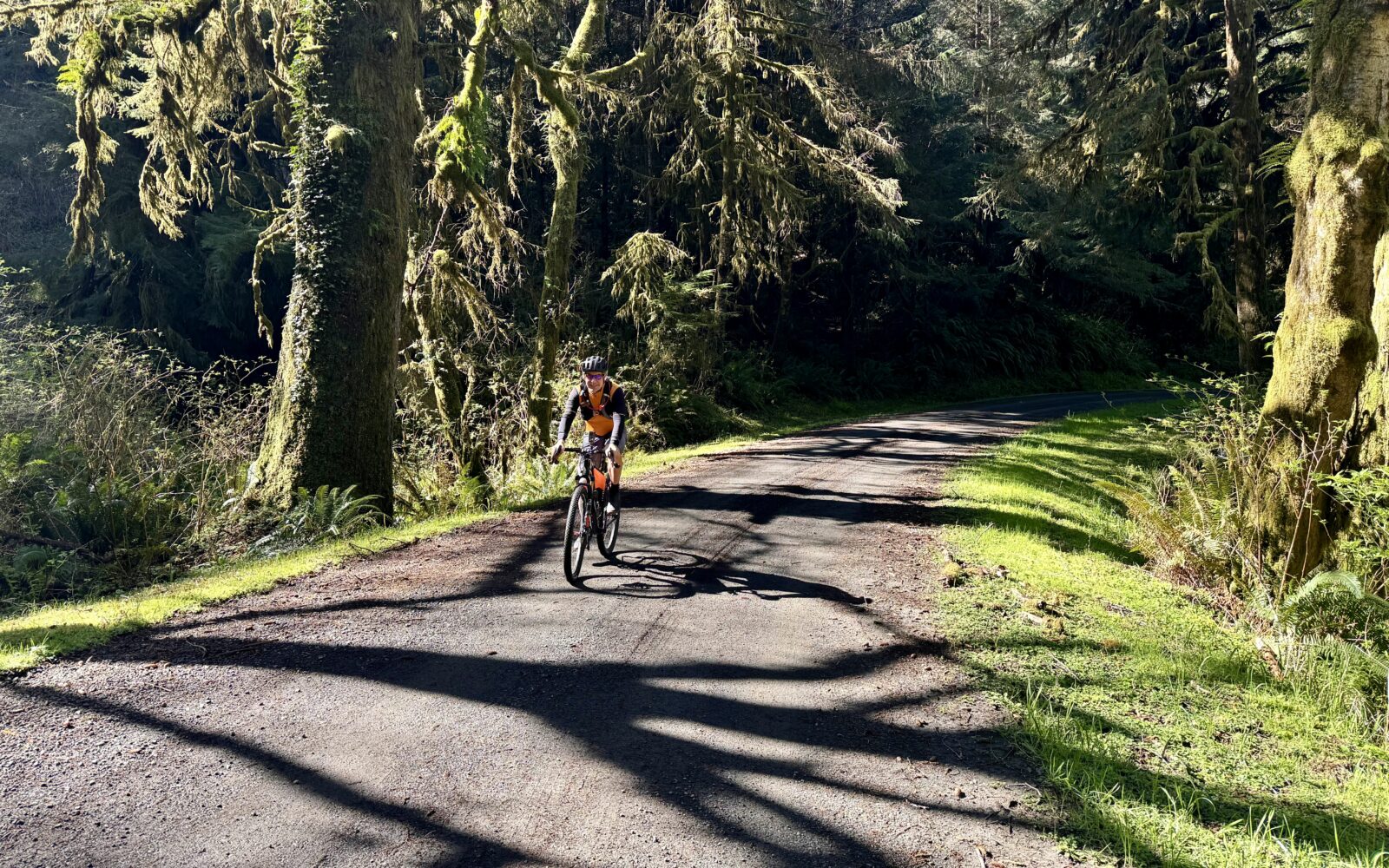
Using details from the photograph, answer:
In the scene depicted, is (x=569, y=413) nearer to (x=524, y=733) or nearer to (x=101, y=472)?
(x=524, y=733)

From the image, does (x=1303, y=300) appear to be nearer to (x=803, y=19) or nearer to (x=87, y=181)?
(x=87, y=181)

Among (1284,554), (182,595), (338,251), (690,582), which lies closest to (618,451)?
(690,582)

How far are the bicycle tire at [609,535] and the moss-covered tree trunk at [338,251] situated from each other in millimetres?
3484

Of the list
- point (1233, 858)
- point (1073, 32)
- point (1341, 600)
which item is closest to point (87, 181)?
point (1233, 858)

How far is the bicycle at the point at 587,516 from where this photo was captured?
7148 mm

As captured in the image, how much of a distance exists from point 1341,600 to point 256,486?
1052 cm

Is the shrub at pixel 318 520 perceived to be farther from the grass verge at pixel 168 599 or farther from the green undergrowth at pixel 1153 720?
the green undergrowth at pixel 1153 720

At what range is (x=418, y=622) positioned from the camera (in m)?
6.16

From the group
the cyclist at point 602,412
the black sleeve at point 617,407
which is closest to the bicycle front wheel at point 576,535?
the cyclist at point 602,412

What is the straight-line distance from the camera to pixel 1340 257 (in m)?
7.00

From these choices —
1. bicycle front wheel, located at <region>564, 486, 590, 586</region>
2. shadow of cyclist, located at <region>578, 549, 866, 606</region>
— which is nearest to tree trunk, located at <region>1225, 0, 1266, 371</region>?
shadow of cyclist, located at <region>578, 549, 866, 606</region>

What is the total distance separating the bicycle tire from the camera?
7.84 m

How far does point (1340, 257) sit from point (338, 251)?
9.91 m

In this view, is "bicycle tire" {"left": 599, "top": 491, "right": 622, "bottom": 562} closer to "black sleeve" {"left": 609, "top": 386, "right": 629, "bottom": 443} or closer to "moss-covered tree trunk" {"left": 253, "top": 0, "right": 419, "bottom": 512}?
"black sleeve" {"left": 609, "top": 386, "right": 629, "bottom": 443}
